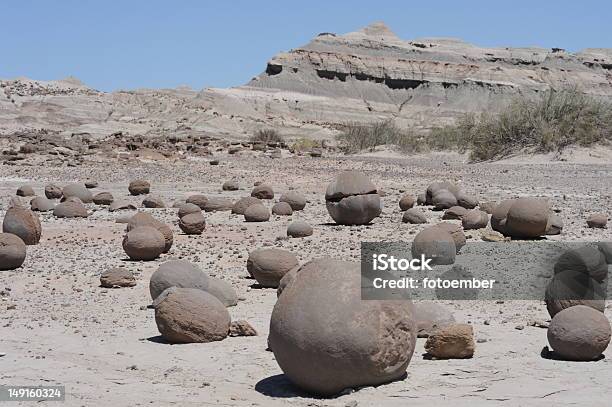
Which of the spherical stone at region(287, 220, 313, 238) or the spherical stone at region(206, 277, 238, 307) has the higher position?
the spherical stone at region(287, 220, 313, 238)

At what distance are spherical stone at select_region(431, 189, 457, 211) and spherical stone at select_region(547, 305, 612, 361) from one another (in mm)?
9260

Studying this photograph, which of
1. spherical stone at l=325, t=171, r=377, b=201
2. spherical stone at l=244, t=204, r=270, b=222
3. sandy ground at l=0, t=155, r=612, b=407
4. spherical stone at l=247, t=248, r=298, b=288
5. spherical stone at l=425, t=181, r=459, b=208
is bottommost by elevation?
sandy ground at l=0, t=155, r=612, b=407

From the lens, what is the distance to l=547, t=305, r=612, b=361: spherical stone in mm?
6328

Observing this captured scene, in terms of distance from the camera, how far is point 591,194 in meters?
18.1

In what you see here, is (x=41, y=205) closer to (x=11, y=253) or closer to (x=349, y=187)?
(x=11, y=253)

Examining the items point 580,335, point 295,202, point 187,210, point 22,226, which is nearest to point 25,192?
point 187,210

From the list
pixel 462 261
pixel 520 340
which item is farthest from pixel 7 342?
pixel 462 261

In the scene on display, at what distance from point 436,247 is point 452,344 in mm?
3825

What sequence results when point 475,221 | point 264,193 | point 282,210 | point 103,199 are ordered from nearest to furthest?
point 475,221 < point 282,210 < point 103,199 < point 264,193

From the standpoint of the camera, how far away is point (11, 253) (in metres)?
10.8

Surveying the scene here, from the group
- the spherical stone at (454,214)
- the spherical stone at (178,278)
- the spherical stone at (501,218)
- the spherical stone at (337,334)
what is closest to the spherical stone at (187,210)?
the spherical stone at (454,214)

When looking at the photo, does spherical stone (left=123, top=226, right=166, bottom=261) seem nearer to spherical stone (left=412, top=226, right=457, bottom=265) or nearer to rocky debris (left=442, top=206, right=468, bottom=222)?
spherical stone (left=412, top=226, right=457, bottom=265)

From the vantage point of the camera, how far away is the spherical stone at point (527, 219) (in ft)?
39.3

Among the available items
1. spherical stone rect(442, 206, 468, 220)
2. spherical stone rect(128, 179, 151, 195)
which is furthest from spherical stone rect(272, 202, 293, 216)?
spherical stone rect(128, 179, 151, 195)
